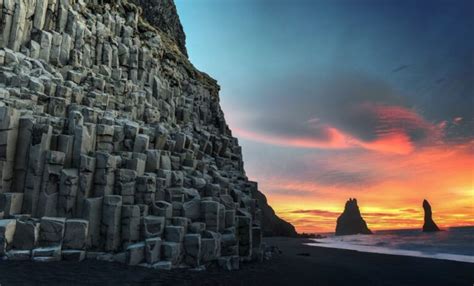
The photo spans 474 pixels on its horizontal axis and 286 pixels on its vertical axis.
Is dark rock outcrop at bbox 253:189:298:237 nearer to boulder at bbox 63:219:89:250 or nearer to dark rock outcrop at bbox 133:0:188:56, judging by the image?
dark rock outcrop at bbox 133:0:188:56

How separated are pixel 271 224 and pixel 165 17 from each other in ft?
283

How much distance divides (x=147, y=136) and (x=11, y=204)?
10.9m

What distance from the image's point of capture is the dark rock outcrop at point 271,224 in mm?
126200

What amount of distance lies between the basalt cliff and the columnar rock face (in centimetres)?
8

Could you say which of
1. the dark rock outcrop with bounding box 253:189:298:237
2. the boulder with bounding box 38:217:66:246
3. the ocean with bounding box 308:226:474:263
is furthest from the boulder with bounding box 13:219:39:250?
the dark rock outcrop with bounding box 253:189:298:237

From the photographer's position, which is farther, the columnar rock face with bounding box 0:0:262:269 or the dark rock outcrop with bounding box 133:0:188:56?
the dark rock outcrop with bounding box 133:0:188:56

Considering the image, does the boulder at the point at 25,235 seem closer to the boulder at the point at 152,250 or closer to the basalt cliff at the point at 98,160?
the basalt cliff at the point at 98,160

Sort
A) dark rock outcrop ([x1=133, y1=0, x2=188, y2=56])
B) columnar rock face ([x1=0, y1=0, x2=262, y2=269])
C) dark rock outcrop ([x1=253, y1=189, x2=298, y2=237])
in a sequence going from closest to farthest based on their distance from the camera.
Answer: columnar rock face ([x1=0, y1=0, x2=262, y2=269]), dark rock outcrop ([x1=133, y1=0, x2=188, y2=56]), dark rock outcrop ([x1=253, y1=189, x2=298, y2=237])

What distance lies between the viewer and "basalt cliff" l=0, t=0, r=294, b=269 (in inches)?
907

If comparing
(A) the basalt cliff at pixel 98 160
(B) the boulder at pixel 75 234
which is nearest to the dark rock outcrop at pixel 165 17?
(A) the basalt cliff at pixel 98 160

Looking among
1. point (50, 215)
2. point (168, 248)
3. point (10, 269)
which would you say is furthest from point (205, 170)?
point (10, 269)

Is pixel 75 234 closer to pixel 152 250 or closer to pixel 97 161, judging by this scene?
pixel 152 250

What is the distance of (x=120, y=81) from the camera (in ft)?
121

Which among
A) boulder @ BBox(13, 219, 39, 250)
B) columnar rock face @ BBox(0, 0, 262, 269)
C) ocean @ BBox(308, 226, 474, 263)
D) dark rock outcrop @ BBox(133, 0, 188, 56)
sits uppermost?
dark rock outcrop @ BBox(133, 0, 188, 56)
